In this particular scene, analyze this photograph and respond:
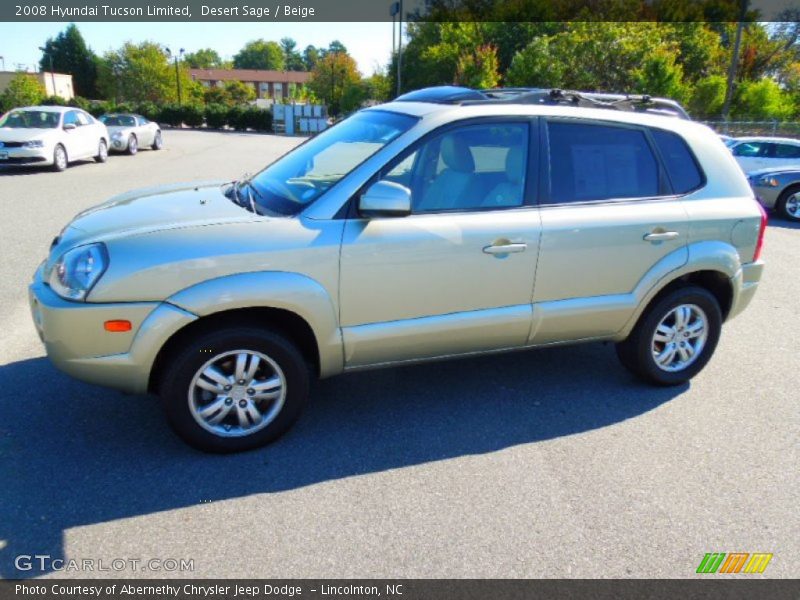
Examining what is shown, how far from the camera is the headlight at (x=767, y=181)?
1175 cm

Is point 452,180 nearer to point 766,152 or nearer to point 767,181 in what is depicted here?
point 767,181

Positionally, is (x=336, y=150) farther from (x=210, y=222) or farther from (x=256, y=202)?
(x=210, y=222)

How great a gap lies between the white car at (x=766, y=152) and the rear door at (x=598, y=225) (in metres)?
10.9

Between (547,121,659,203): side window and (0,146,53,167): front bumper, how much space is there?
14.2 metres

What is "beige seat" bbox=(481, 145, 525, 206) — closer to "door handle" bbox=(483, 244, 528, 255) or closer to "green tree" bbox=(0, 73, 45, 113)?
"door handle" bbox=(483, 244, 528, 255)

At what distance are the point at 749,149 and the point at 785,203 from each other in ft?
6.97

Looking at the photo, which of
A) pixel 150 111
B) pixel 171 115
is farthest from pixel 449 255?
pixel 150 111

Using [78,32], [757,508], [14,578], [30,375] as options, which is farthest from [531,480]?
[78,32]

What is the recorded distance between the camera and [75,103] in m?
47.4

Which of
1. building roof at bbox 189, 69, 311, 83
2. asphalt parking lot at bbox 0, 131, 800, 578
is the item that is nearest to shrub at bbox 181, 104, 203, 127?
asphalt parking lot at bbox 0, 131, 800, 578

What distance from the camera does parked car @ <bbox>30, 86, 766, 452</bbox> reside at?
294 cm

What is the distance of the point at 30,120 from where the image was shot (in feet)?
48.6

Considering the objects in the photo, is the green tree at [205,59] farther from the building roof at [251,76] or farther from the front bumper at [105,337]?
the front bumper at [105,337]

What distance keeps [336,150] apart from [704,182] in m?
2.48
